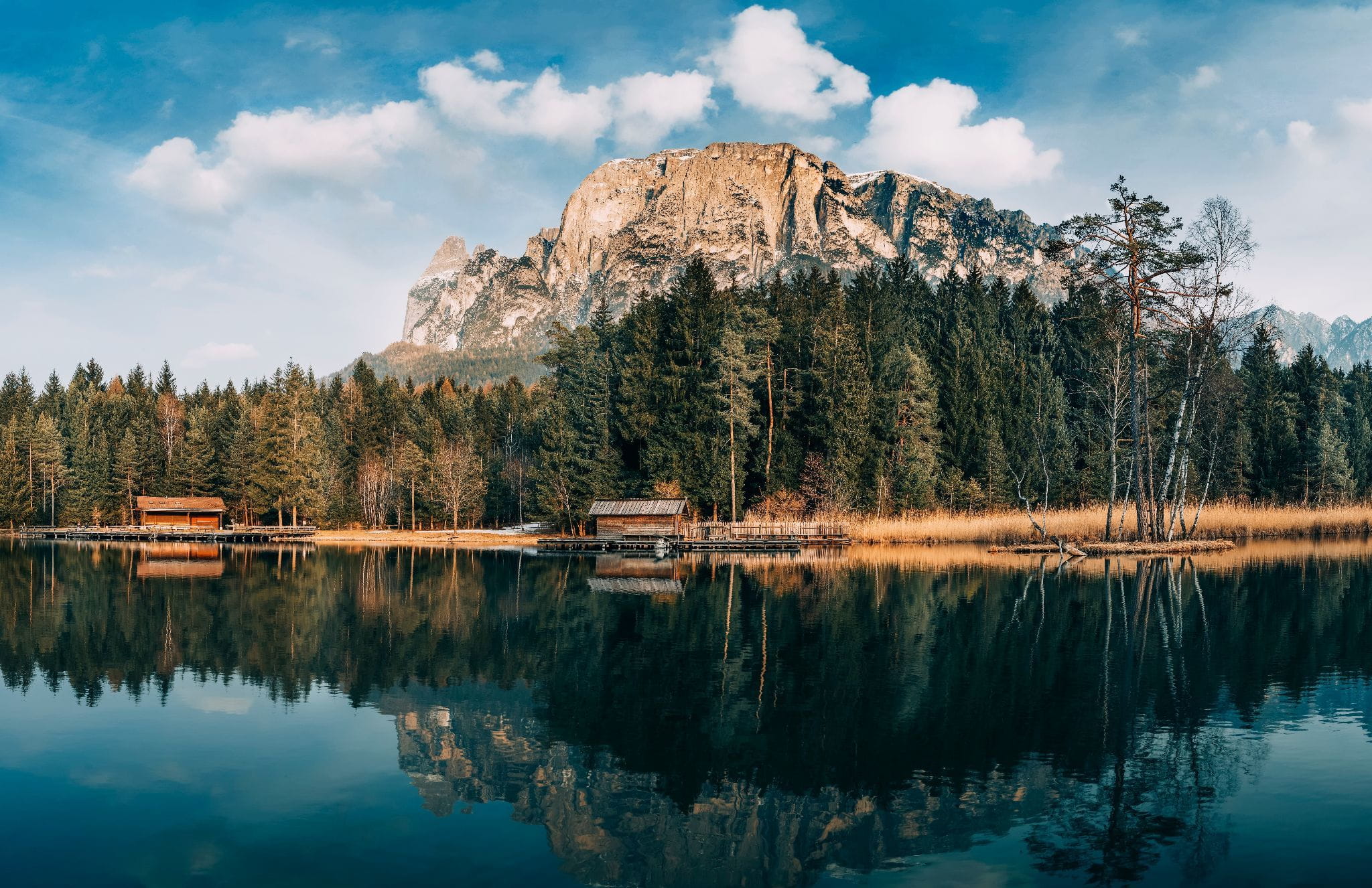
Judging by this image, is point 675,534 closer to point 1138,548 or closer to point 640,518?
point 640,518

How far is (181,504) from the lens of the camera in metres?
89.6

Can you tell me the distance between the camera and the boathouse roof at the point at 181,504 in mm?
88312

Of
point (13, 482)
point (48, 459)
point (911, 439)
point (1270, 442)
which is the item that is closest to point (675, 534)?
point (911, 439)

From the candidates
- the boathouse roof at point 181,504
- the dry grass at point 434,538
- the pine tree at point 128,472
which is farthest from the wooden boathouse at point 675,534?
the pine tree at point 128,472

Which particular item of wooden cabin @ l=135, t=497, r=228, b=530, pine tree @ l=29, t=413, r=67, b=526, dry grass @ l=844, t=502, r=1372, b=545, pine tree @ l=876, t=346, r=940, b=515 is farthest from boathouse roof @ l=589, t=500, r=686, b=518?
pine tree @ l=29, t=413, r=67, b=526

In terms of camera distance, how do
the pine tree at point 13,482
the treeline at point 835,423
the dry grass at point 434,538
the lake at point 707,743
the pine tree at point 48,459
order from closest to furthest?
the lake at point 707,743
the treeline at point 835,423
the dry grass at point 434,538
the pine tree at point 13,482
the pine tree at point 48,459

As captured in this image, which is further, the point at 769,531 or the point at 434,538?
the point at 434,538

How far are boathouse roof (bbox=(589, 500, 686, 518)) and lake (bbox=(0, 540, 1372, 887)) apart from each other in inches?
1201

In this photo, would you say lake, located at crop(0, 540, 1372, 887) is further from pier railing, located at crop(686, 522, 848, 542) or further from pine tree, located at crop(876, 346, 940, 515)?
pine tree, located at crop(876, 346, 940, 515)

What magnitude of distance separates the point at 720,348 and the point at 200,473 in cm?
6799

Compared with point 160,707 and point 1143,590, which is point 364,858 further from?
point 1143,590

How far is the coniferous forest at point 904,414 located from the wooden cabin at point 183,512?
382 cm

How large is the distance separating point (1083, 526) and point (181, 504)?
83.4 metres

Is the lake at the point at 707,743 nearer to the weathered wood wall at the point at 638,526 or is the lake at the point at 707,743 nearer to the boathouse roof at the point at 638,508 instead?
the weathered wood wall at the point at 638,526
